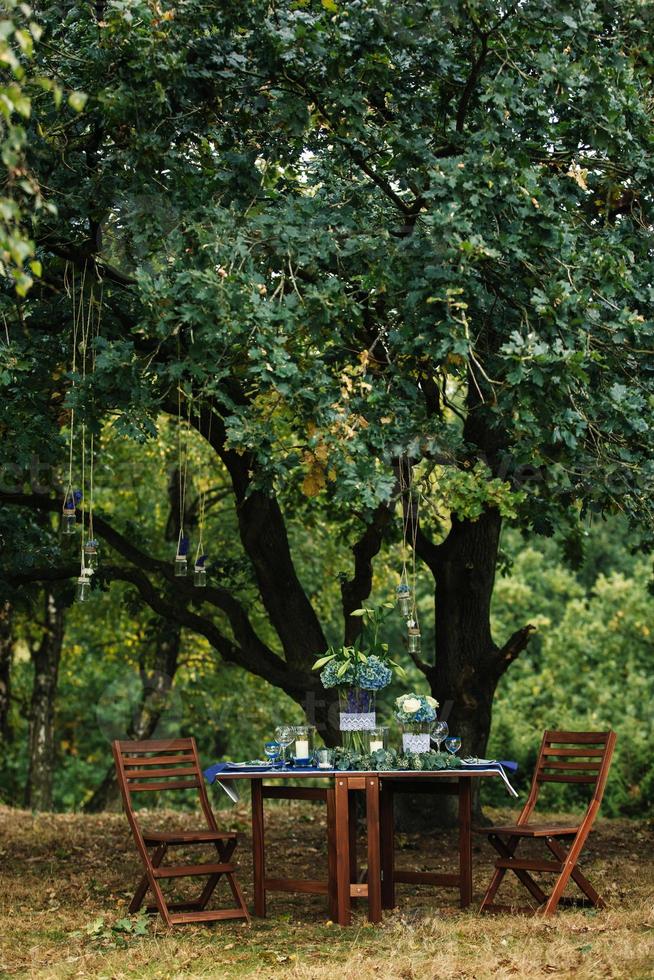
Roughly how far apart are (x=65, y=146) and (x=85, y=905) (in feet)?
15.1

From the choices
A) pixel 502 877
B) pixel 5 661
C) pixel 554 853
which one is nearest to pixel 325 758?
pixel 502 877

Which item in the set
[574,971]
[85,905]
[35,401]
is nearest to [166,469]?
[35,401]

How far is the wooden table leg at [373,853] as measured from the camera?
6457 mm

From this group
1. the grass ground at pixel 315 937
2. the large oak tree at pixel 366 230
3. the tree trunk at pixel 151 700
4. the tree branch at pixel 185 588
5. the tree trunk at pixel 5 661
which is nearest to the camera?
the grass ground at pixel 315 937

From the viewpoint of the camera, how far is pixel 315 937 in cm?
629

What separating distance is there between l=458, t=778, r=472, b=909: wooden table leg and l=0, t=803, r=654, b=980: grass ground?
0.12 metres

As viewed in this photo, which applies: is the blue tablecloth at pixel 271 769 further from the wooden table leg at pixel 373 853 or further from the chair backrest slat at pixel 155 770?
the wooden table leg at pixel 373 853

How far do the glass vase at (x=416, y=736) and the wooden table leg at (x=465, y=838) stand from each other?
1.02 feet

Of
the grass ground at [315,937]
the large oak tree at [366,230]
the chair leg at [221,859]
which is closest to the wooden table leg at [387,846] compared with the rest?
the grass ground at [315,937]

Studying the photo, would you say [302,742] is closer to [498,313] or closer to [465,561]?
[498,313]

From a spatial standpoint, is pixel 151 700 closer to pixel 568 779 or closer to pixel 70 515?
pixel 70 515

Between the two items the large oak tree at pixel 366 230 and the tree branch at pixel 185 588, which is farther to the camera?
Result: the tree branch at pixel 185 588

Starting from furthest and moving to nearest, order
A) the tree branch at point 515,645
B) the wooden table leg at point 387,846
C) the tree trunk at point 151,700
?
the tree trunk at point 151,700
the tree branch at point 515,645
the wooden table leg at point 387,846

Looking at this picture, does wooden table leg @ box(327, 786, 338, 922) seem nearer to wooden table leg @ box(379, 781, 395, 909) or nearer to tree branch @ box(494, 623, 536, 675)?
wooden table leg @ box(379, 781, 395, 909)
